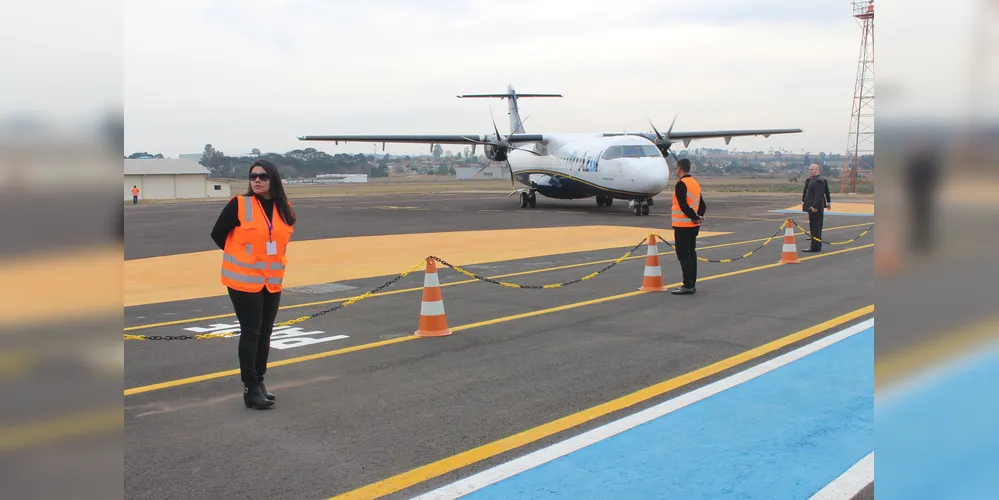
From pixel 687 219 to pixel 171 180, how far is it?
6462cm

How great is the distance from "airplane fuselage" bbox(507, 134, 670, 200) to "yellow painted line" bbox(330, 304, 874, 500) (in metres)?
20.1

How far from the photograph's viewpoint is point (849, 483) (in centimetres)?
457

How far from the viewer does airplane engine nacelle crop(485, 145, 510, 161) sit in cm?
3571

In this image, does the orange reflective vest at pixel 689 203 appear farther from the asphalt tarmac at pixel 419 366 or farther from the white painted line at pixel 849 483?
the white painted line at pixel 849 483

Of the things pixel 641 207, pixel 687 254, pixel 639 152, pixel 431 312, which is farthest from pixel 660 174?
pixel 431 312

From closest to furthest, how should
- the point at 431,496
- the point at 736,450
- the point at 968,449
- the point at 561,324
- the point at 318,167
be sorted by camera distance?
the point at 968,449 < the point at 431,496 < the point at 736,450 < the point at 561,324 < the point at 318,167

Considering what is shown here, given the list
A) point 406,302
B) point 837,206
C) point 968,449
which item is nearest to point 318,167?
point 837,206

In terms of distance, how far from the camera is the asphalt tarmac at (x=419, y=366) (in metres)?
5.03

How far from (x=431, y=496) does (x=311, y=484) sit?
2.37 ft

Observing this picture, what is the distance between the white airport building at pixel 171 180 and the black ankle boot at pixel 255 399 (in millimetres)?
63674

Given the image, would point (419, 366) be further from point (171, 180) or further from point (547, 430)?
point (171, 180)

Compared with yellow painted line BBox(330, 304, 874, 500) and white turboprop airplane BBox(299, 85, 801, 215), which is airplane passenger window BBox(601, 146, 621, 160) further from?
yellow painted line BBox(330, 304, 874, 500)

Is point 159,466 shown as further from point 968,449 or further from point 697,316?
point 697,316

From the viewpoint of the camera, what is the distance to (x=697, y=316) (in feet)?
32.6
